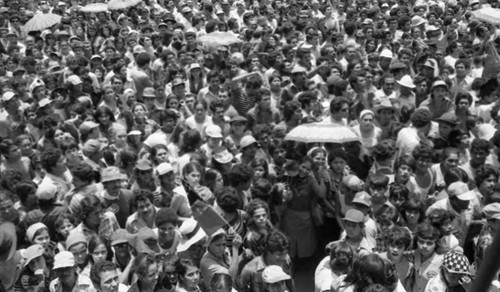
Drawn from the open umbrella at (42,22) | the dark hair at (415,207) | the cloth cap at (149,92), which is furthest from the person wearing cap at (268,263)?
the open umbrella at (42,22)

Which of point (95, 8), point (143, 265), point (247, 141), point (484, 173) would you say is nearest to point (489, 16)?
point (484, 173)

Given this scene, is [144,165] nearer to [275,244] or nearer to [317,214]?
[317,214]

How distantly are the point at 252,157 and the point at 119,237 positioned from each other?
2352 millimetres

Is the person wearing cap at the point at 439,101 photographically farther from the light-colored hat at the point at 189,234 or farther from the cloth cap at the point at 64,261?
the cloth cap at the point at 64,261

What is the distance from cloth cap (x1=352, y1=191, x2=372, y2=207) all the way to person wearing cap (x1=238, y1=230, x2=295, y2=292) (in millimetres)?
919

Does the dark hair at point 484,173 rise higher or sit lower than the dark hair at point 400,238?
lower

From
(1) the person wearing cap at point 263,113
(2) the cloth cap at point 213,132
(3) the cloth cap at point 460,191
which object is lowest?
(1) the person wearing cap at point 263,113

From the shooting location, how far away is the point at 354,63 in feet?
33.4

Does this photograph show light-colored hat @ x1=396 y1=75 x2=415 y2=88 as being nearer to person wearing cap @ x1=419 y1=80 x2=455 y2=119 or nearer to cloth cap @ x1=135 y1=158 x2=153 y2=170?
person wearing cap @ x1=419 y1=80 x2=455 y2=119

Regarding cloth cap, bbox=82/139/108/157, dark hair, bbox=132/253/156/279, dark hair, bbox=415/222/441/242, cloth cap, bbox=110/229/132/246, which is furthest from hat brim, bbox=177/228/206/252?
cloth cap, bbox=82/139/108/157

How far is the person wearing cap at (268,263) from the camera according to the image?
524cm

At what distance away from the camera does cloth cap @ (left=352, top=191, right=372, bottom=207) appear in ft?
19.5

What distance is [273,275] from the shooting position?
197 inches

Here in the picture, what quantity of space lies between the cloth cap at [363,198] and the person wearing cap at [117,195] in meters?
2.20
